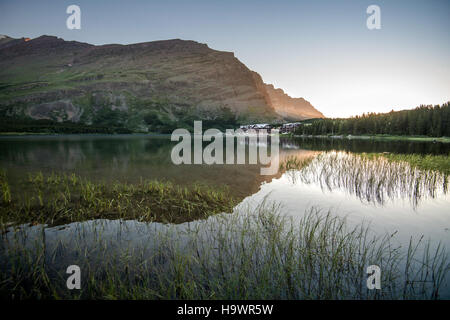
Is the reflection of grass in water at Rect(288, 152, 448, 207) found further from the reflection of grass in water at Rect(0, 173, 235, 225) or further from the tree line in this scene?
the tree line

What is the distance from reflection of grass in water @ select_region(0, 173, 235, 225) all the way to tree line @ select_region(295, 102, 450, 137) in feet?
464

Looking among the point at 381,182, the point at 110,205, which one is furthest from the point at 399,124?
the point at 110,205

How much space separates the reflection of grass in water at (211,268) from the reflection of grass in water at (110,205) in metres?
2.04

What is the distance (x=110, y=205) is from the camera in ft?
40.7

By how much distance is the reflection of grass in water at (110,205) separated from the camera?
11.4m

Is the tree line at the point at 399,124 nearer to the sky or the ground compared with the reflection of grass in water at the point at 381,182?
nearer to the sky

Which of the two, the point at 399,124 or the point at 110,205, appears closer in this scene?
the point at 110,205

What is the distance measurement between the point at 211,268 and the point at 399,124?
158m

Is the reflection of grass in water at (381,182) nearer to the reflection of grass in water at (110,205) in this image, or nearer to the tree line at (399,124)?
the reflection of grass in water at (110,205)

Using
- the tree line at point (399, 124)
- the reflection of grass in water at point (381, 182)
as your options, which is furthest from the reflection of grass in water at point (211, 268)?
the tree line at point (399, 124)

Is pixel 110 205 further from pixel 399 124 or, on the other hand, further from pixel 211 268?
pixel 399 124
